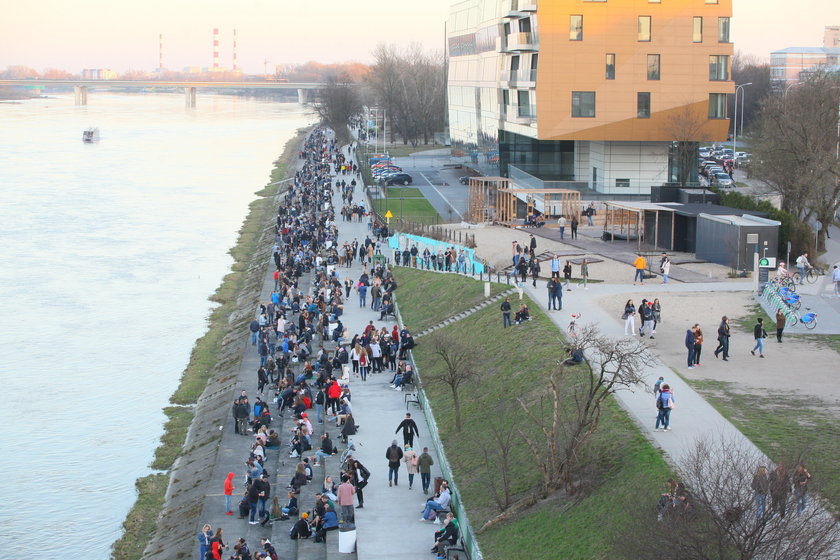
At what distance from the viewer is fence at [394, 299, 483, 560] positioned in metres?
17.5

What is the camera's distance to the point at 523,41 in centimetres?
6125

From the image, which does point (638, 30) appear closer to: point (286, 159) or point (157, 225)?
point (157, 225)

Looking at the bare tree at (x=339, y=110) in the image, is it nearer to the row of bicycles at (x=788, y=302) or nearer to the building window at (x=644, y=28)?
the building window at (x=644, y=28)

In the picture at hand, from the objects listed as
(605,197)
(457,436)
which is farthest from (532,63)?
(457,436)

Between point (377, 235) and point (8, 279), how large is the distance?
56.8 feet

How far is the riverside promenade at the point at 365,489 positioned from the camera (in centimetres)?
1836

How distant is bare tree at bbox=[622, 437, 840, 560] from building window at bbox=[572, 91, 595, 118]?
4585 centimetres

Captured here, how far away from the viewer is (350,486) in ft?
61.7

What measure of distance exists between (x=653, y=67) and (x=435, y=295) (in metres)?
26.1

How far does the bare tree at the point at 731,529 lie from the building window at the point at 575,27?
1862 inches

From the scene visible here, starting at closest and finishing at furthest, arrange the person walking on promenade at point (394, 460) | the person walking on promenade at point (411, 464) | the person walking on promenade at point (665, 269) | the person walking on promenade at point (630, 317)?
the person walking on promenade at point (394, 460)
the person walking on promenade at point (411, 464)
the person walking on promenade at point (630, 317)
the person walking on promenade at point (665, 269)

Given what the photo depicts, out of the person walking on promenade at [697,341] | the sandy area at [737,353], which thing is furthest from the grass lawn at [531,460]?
the person walking on promenade at [697,341]

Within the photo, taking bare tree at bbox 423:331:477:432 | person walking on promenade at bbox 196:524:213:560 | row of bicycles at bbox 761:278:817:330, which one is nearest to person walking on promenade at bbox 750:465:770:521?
person walking on promenade at bbox 196:524:213:560

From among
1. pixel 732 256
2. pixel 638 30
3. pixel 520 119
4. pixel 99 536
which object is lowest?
pixel 99 536
